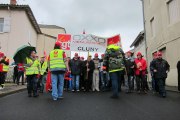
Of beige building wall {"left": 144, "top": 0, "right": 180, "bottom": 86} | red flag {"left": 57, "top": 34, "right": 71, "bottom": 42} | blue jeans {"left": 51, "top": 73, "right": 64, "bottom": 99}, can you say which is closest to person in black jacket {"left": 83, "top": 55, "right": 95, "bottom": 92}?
red flag {"left": 57, "top": 34, "right": 71, "bottom": 42}

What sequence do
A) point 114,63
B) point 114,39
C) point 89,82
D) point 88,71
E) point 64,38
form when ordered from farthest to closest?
point 64,38 < point 114,39 < point 89,82 < point 88,71 < point 114,63

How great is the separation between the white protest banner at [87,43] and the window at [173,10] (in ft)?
18.5

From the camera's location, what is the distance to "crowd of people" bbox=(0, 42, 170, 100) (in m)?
8.59

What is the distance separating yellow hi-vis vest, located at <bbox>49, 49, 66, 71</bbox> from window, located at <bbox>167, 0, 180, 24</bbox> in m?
10.5

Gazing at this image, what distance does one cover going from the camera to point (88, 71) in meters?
12.4

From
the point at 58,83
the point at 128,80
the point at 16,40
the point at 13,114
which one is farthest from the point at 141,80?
the point at 16,40

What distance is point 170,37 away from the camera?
17.1 meters

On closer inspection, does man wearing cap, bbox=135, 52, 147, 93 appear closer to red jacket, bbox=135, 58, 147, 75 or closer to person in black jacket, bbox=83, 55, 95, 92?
red jacket, bbox=135, 58, 147, 75

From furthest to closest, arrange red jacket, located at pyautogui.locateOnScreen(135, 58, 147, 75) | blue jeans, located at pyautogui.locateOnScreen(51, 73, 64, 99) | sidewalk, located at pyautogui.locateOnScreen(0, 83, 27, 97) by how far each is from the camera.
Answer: red jacket, located at pyautogui.locateOnScreen(135, 58, 147, 75) → sidewalk, located at pyautogui.locateOnScreen(0, 83, 27, 97) → blue jeans, located at pyautogui.locateOnScreen(51, 73, 64, 99)

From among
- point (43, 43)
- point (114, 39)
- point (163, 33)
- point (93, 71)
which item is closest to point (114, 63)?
point (93, 71)

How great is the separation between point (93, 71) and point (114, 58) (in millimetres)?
3638

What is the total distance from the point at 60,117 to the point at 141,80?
7.08 meters

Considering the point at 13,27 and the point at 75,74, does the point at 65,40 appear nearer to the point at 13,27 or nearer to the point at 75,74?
the point at 75,74

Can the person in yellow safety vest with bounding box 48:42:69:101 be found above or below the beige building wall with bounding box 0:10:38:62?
below
